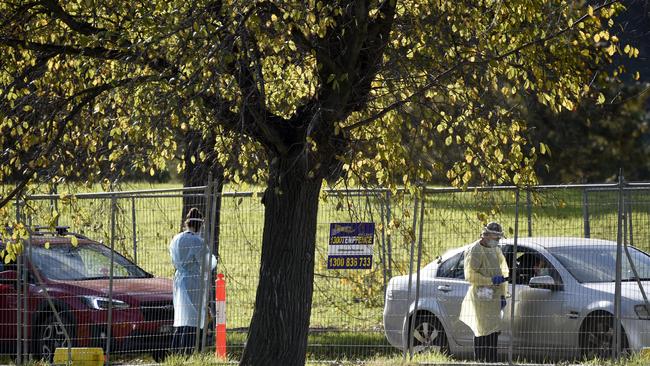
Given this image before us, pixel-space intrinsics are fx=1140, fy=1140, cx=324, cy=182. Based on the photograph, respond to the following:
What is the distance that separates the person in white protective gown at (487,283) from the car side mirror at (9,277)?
545 centimetres

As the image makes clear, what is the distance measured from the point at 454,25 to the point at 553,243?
4501 mm

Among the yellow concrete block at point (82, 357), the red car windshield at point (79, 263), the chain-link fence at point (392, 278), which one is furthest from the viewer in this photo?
the red car windshield at point (79, 263)

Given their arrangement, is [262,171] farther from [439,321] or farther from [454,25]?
[439,321]

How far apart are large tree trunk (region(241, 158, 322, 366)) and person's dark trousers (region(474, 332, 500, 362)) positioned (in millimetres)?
3331

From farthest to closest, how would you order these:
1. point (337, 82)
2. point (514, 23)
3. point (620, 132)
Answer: point (620, 132) → point (514, 23) → point (337, 82)

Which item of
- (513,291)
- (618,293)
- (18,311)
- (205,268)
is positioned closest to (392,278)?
(513,291)

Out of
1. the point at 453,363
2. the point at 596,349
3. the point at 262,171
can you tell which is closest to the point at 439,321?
the point at 453,363

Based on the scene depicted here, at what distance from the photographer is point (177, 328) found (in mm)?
13344

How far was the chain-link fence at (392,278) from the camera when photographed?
1289 centimetres

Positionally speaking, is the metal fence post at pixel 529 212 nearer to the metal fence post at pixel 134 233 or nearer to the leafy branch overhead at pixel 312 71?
the leafy branch overhead at pixel 312 71

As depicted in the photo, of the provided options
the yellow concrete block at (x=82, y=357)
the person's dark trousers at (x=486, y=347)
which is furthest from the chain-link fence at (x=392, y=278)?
A: the yellow concrete block at (x=82, y=357)

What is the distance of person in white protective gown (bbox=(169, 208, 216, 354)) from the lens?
13273 millimetres

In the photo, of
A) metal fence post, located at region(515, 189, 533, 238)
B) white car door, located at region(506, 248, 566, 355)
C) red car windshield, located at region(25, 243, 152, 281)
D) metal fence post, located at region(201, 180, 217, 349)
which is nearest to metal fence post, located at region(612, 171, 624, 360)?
white car door, located at region(506, 248, 566, 355)

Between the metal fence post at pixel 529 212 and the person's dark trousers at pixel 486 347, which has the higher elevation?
the metal fence post at pixel 529 212
